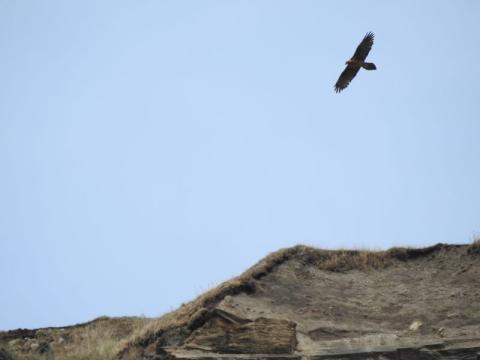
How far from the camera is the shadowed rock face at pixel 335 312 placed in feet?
51.2

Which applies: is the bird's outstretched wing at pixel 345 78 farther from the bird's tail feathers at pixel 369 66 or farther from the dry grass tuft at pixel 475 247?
the dry grass tuft at pixel 475 247

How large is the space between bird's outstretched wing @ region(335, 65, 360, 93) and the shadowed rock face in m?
5.39

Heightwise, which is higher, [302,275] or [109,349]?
[302,275]

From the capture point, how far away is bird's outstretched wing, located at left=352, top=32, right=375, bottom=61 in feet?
68.6

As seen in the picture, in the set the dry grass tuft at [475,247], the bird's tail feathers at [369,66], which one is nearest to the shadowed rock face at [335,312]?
the dry grass tuft at [475,247]

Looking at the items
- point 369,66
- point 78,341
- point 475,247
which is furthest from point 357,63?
point 78,341

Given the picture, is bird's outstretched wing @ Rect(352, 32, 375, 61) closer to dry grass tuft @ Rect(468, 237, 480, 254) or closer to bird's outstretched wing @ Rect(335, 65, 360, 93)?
bird's outstretched wing @ Rect(335, 65, 360, 93)

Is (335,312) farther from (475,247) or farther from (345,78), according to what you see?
(345,78)

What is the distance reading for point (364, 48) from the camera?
21000 mm

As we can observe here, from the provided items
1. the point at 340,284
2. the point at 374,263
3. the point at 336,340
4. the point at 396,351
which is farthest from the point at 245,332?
the point at 374,263

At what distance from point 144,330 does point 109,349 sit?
1.41 m

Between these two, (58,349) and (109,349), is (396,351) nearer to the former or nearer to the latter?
(109,349)

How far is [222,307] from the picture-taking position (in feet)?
54.4

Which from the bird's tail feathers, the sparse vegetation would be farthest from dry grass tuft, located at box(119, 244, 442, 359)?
the bird's tail feathers
